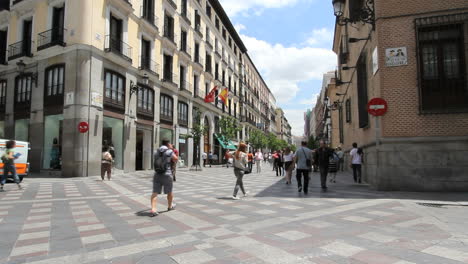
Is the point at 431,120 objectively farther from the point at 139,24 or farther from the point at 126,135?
the point at 139,24

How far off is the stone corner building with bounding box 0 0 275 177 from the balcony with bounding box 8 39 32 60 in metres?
0.06

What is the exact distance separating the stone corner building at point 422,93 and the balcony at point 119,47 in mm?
14768

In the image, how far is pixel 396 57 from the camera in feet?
31.3

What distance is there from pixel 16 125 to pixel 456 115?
77.9 feet

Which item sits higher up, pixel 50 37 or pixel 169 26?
pixel 169 26

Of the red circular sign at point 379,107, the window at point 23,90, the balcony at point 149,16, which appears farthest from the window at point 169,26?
the red circular sign at point 379,107

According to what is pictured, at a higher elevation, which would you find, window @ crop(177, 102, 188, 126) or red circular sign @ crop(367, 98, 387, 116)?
window @ crop(177, 102, 188, 126)

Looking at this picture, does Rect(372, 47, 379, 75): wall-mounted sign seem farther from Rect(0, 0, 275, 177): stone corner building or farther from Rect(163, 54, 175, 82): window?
Rect(163, 54, 175, 82): window

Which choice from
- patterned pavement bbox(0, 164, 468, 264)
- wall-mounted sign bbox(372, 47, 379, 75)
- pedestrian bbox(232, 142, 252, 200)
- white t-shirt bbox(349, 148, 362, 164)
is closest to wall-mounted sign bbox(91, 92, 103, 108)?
patterned pavement bbox(0, 164, 468, 264)

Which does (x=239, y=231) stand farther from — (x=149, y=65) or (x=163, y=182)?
(x=149, y=65)

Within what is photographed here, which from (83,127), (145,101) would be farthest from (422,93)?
(145,101)

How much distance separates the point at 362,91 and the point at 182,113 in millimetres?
17799

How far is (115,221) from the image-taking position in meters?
5.46

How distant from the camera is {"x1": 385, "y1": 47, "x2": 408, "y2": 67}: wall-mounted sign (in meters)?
9.50
